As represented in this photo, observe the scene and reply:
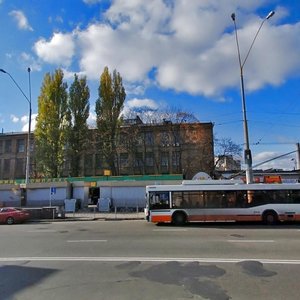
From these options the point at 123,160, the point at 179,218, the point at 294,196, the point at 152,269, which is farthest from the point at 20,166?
the point at 152,269

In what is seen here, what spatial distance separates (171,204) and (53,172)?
99.7ft

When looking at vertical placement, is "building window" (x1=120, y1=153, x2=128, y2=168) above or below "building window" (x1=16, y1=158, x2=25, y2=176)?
below

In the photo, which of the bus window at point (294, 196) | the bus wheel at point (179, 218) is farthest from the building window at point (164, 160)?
the bus window at point (294, 196)

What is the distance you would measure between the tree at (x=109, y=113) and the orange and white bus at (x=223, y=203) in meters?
27.4

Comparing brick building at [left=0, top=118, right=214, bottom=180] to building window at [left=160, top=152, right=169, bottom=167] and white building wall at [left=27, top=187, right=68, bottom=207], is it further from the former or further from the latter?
white building wall at [left=27, top=187, right=68, bottom=207]

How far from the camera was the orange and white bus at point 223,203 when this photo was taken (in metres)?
21.3

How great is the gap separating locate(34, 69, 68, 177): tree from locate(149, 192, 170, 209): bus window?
29.6 metres

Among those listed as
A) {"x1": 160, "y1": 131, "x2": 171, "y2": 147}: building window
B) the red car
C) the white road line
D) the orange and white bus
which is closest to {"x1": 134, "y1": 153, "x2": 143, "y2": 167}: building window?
{"x1": 160, "y1": 131, "x2": 171, "y2": 147}: building window

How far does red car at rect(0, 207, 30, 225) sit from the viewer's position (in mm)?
26047

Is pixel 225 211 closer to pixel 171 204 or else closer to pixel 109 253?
pixel 171 204

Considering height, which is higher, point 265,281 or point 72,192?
point 72,192

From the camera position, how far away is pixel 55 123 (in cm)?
4875

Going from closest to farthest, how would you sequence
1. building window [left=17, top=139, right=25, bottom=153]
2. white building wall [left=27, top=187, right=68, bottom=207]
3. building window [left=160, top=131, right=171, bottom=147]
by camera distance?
white building wall [left=27, top=187, right=68, bottom=207], building window [left=160, top=131, right=171, bottom=147], building window [left=17, top=139, right=25, bottom=153]

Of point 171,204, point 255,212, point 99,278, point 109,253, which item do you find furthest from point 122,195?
point 99,278
